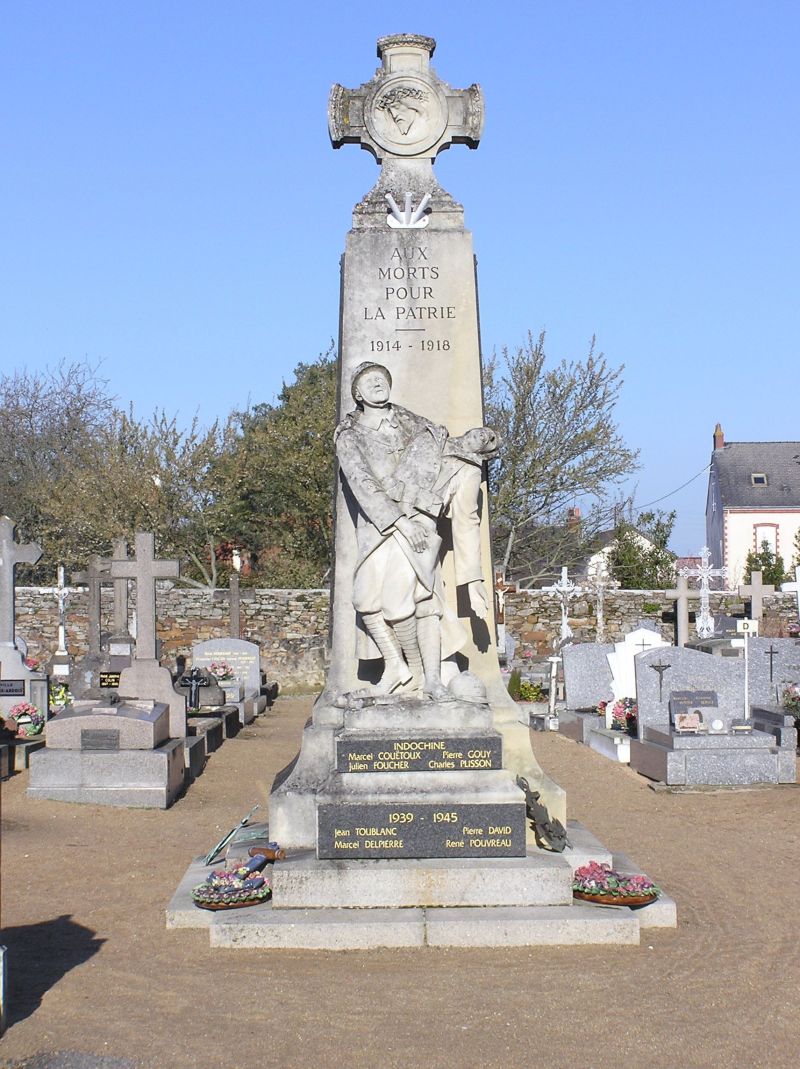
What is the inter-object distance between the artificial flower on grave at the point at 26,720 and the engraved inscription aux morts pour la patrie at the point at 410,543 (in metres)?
6.88

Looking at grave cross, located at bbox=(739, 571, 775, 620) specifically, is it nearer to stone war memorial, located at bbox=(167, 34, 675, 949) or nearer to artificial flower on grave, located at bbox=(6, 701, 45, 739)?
artificial flower on grave, located at bbox=(6, 701, 45, 739)

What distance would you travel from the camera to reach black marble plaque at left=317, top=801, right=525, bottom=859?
22.8 feet

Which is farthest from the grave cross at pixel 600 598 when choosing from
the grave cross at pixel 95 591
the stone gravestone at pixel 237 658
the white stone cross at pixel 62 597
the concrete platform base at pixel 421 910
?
the concrete platform base at pixel 421 910

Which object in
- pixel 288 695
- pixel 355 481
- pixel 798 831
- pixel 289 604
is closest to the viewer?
pixel 355 481

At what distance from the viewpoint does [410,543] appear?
24.7 feet

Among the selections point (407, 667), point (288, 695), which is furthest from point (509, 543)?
point (407, 667)

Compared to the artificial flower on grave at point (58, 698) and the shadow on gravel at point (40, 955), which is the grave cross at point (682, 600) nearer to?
the artificial flower on grave at point (58, 698)

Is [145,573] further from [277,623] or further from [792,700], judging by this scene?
[277,623]

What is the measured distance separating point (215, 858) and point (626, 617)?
21364 millimetres

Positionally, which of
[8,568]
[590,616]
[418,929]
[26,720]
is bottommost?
[418,929]

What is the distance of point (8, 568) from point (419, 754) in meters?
11.2

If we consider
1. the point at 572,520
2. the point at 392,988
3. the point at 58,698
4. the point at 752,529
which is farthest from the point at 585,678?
the point at 752,529

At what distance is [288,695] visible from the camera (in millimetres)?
24938

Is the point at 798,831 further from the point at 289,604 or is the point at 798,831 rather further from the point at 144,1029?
the point at 289,604
